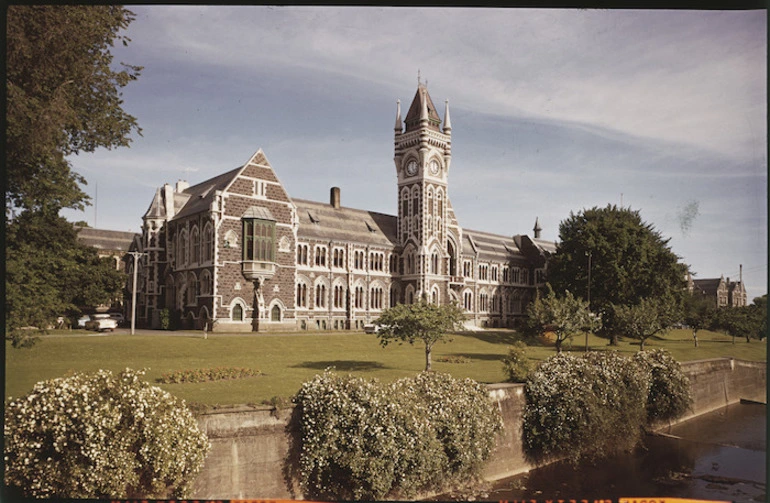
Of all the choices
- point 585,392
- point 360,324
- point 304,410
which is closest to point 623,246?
point 585,392

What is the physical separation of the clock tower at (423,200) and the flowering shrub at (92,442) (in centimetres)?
4281

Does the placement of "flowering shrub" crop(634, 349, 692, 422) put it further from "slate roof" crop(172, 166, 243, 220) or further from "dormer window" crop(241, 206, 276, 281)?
"slate roof" crop(172, 166, 243, 220)

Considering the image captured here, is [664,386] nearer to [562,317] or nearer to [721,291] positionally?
[562,317]

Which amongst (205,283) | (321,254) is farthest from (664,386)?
(321,254)

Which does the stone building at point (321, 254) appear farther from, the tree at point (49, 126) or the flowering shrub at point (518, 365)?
the tree at point (49, 126)

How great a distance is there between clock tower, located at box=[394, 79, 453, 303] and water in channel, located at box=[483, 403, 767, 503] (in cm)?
3198

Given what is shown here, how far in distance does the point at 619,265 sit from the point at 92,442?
117 ft

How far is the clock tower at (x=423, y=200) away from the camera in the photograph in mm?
54375

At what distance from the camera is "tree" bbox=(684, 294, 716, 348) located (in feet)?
118

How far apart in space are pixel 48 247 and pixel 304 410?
9.58m

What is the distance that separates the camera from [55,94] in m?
15.4

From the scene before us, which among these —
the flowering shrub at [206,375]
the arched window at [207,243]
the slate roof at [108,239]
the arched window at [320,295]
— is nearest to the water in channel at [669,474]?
the flowering shrub at [206,375]

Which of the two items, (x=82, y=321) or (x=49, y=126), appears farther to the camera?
(x=82, y=321)

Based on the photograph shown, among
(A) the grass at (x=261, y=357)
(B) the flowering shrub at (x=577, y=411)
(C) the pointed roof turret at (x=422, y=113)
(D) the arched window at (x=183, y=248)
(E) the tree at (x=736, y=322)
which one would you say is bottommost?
(B) the flowering shrub at (x=577, y=411)
